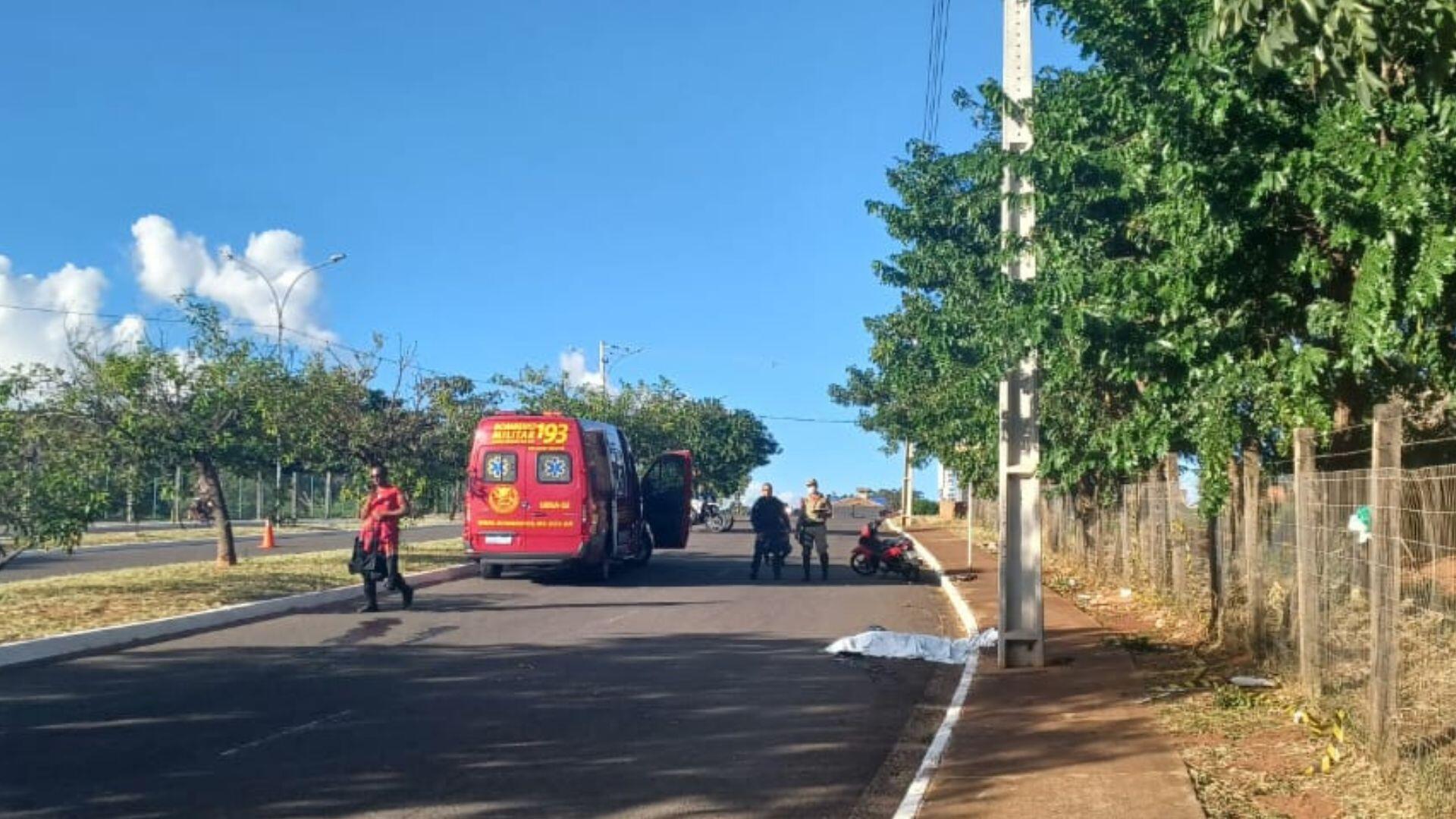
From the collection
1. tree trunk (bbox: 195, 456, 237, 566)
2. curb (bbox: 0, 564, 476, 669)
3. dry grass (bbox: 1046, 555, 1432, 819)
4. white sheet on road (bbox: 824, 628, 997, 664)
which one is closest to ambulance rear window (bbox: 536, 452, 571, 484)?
curb (bbox: 0, 564, 476, 669)

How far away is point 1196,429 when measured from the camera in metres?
10.6

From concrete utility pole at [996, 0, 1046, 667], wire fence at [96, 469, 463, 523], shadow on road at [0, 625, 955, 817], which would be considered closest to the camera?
shadow on road at [0, 625, 955, 817]

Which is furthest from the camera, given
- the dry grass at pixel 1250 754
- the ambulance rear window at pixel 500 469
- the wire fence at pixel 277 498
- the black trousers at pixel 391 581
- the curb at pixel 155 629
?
the wire fence at pixel 277 498

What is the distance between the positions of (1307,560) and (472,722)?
5.84 m

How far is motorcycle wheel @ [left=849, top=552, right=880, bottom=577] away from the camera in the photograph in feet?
78.0

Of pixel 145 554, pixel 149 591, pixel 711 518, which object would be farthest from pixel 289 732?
pixel 711 518

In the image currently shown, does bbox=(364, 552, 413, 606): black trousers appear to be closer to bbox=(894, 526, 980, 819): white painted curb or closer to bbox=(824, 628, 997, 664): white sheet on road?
bbox=(824, 628, 997, 664): white sheet on road

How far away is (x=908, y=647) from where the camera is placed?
1298cm

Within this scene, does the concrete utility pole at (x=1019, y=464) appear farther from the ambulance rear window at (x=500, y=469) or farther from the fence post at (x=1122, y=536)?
the ambulance rear window at (x=500, y=469)

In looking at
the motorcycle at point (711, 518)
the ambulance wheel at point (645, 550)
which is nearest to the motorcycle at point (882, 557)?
the ambulance wheel at point (645, 550)

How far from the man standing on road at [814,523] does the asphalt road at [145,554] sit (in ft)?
33.1

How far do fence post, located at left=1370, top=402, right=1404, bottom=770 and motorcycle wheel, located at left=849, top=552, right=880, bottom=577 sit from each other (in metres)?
16.5

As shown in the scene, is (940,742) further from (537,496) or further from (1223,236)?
(537,496)

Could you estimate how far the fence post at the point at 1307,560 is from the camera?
355 inches
